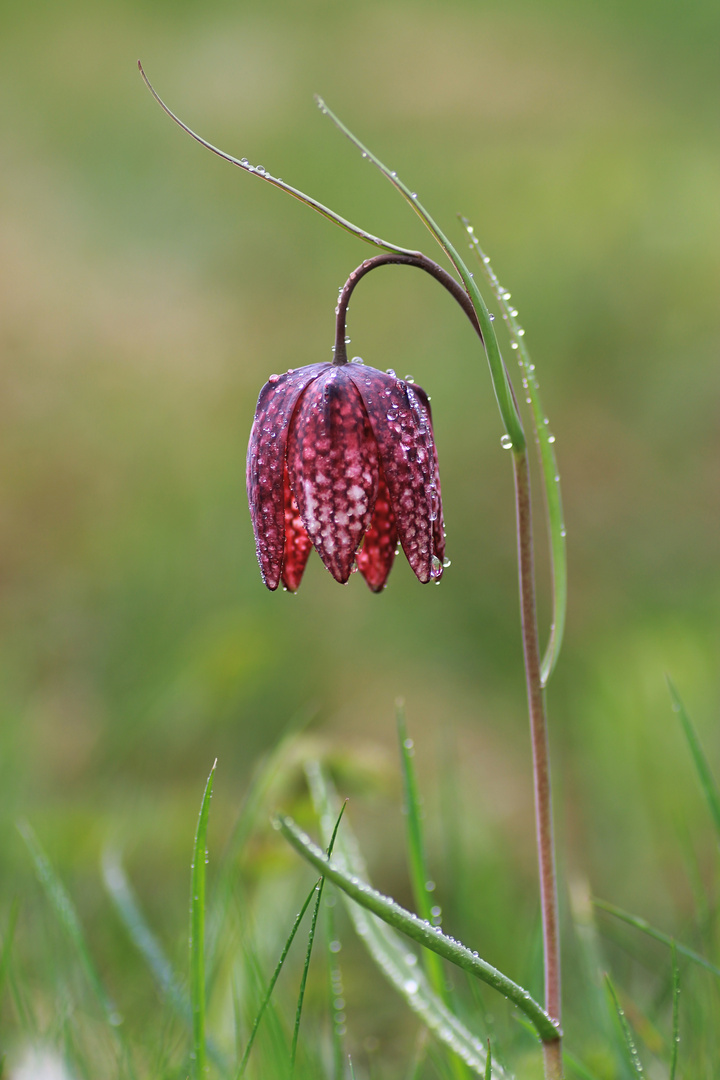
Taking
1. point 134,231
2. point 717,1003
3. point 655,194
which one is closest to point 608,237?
point 655,194

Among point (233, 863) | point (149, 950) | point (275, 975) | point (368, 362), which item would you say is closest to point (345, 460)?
point (275, 975)

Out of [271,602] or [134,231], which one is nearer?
[271,602]

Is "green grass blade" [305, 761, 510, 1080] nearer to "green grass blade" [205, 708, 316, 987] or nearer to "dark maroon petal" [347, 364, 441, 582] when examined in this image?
"green grass blade" [205, 708, 316, 987]

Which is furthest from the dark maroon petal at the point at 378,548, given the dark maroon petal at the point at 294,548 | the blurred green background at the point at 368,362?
the blurred green background at the point at 368,362

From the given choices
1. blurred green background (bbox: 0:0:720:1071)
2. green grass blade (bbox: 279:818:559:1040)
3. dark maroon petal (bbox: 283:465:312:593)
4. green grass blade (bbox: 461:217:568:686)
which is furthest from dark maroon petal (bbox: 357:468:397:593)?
blurred green background (bbox: 0:0:720:1071)

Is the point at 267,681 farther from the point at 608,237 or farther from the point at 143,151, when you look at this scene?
the point at 143,151

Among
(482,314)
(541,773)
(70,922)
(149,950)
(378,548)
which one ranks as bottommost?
(149,950)

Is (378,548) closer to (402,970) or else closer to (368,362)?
(402,970)
